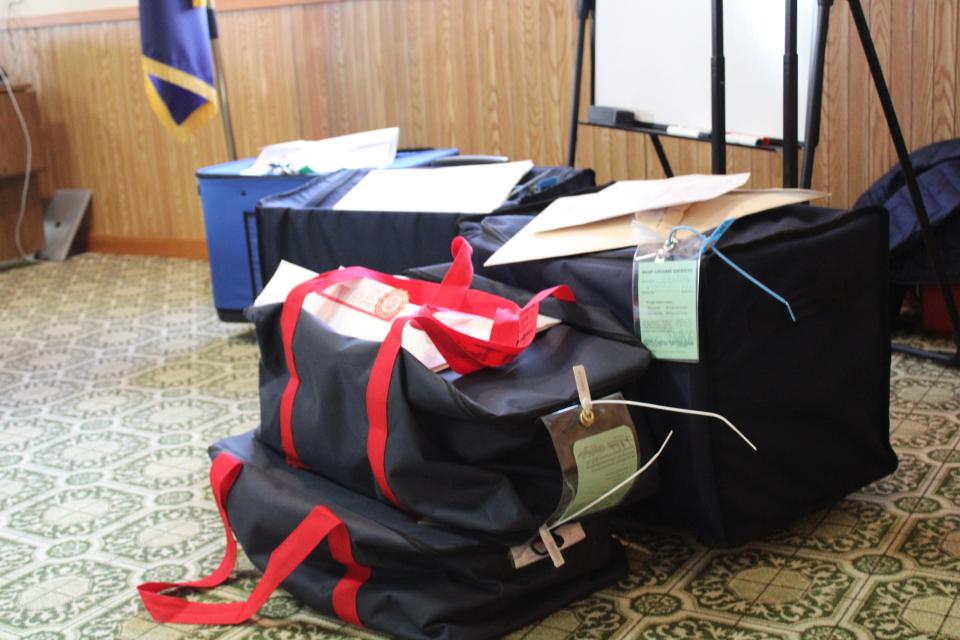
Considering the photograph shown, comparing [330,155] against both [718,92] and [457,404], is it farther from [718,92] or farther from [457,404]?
[457,404]

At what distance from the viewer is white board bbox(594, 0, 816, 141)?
7.02 feet

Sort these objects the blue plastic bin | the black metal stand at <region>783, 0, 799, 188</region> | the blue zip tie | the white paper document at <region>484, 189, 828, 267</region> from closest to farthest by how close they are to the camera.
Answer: the blue zip tie < the white paper document at <region>484, 189, 828, 267</region> < the black metal stand at <region>783, 0, 799, 188</region> < the blue plastic bin

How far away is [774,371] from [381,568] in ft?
1.89

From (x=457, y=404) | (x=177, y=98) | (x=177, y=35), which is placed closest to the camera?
(x=457, y=404)

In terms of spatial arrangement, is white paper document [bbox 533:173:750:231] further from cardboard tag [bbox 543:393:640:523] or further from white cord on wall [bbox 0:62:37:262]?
white cord on wall [bbox 0:62:37:262]

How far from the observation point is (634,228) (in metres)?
1.54

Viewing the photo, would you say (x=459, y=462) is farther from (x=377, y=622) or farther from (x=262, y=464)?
(x=262, y=464)

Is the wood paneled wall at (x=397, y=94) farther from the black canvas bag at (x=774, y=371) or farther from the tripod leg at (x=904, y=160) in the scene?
the black canvas bag at (x=774, y=371)

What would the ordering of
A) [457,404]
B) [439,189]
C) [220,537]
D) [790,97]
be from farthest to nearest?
[439,189], [790,97], [220,537], [457,404]

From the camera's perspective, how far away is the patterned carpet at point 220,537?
137cm

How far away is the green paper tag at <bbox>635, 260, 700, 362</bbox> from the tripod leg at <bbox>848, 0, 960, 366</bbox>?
789 mm

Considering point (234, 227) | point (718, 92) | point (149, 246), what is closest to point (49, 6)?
point (149, 246)

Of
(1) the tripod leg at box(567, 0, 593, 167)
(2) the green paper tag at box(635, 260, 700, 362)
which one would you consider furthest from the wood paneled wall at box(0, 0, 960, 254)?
(2) the green paper tag at box(635, 260, 700, 362)

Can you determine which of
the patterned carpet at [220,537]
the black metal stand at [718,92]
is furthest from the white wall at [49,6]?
the black metal stand at [718,92]
